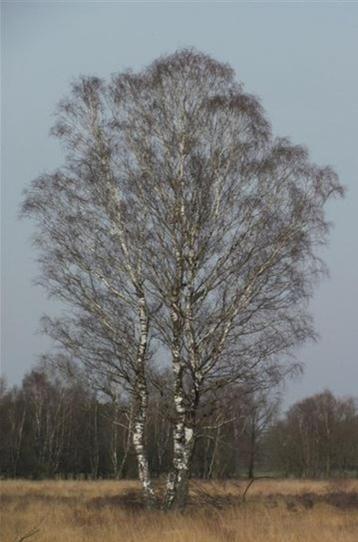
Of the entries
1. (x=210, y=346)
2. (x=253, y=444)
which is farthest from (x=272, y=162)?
(x=253, y=444)

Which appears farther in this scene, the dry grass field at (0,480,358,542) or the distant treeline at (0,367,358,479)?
the distant treeline at (0,367,358,479)

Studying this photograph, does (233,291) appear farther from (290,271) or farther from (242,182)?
(242,182)

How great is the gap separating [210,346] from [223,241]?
2.41m

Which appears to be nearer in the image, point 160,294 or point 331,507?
point 160,294

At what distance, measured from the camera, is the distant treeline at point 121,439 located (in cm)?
4922

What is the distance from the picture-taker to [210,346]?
16000 mm

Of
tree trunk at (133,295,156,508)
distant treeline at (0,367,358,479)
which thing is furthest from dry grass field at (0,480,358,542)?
distant treeline at (0,367,358,479)

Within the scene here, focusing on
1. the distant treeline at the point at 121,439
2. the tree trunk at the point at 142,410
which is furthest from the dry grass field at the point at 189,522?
the distant treeline at the point at 121,439

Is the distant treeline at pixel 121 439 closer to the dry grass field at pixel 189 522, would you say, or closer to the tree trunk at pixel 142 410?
the dry grass field at pixel 189 522

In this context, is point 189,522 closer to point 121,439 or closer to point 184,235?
point 184,235

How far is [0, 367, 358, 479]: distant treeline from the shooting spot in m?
49.2

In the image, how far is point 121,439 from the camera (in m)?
52.3

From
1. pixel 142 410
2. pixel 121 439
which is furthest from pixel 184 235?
pixel 121 439

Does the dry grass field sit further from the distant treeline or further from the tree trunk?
the distant treeline
